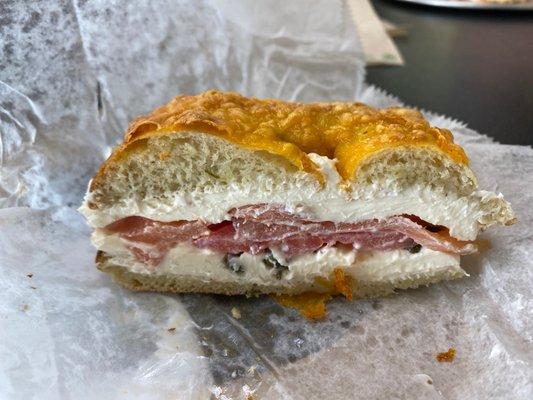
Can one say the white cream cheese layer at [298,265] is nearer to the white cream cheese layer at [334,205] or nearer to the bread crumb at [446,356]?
the white cream cheese layer at [334,205]

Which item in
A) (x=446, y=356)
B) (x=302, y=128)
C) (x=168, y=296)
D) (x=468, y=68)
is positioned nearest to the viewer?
(x=446, y=356)

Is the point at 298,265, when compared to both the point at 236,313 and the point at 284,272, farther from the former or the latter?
the point at 236,313

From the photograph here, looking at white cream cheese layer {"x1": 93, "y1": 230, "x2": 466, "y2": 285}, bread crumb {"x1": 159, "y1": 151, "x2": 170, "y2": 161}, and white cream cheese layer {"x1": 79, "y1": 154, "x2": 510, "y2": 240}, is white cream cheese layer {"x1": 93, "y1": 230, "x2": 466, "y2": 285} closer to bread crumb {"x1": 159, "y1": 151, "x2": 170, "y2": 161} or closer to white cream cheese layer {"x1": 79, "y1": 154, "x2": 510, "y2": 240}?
white cream cheese layer {"x1": 79, "y1": 154, "x2": 510, "y2": 240}

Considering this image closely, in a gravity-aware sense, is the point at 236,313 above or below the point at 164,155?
below

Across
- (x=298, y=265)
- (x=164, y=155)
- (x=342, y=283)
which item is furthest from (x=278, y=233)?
(x=164, y=155)

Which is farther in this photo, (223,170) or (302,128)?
(302,128)

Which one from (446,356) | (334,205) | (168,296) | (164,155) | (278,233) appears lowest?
(168,296)

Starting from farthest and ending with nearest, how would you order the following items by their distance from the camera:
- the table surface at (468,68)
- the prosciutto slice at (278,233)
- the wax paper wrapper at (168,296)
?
the table surface at (468,68)
the prosciutto slice at (278,233)
the wax paper wrapper at (168,296)

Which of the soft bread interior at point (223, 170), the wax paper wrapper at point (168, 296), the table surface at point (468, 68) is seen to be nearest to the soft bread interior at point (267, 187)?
the soft bread interior at point (223, 170)
